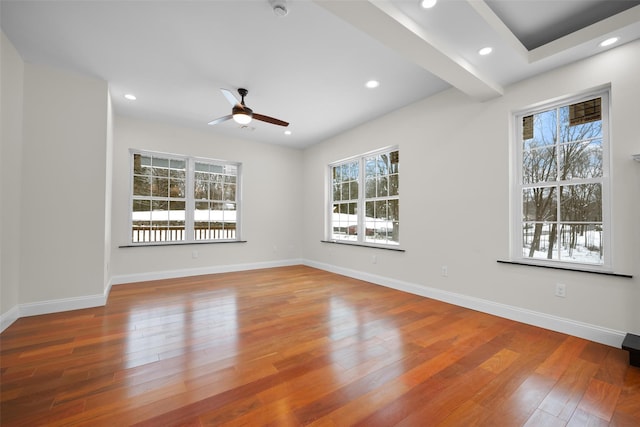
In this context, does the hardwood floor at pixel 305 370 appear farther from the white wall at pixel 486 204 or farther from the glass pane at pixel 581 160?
the glass pane at pixel 581 160

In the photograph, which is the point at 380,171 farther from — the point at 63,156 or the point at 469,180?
the point at 63,156

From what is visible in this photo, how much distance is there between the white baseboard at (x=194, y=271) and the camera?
14.9 ft

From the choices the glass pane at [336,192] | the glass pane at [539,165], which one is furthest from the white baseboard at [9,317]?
the glass pane at [539,165]

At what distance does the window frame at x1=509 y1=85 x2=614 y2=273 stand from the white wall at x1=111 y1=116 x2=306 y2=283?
4448mm

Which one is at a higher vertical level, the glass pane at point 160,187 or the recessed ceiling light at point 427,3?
the recessed ceiling light at point 427,3

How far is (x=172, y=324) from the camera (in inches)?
111

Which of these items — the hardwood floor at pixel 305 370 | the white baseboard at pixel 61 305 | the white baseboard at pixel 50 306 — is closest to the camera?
the hardwood floor at pixel 305 370

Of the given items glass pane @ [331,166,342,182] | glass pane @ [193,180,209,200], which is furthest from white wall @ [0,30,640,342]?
glass pane @ [331,166,342,182]

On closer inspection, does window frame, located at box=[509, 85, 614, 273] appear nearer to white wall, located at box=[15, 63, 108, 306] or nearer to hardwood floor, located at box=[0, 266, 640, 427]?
hardwood floor, located at box=[0, 266, 640, 427]

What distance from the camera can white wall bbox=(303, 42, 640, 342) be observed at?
2379mm

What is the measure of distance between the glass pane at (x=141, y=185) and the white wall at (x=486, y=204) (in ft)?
12.8

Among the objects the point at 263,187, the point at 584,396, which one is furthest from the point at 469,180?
the point at 263,187

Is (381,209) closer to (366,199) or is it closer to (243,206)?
(366,199)

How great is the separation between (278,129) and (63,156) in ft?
10.3
